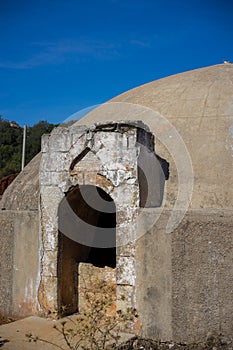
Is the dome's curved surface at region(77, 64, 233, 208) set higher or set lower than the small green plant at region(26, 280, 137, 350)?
higher

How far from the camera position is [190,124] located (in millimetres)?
6570

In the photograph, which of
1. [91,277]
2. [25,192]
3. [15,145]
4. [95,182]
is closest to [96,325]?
[95,182]

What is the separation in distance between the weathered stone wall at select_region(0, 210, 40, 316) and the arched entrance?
0.37 m

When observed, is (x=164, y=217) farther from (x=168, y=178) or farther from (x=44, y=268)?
(x=44, y=268)

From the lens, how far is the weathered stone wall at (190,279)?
180 inches

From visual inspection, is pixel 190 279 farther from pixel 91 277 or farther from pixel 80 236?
pixel 80 236

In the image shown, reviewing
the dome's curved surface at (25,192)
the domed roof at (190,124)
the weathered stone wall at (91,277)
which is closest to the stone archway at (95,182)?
the weathered stone wall at (91,277)

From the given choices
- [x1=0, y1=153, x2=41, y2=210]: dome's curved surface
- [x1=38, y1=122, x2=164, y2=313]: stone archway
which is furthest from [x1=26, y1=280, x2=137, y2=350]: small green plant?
[x1=0, y1=153, x2=41, y2=210]: dome's curved surface

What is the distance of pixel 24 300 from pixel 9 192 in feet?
9.15

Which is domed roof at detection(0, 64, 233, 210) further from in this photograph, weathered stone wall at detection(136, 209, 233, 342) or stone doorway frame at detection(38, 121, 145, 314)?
weathered stone wall at detection(136, 209, 233, 342)

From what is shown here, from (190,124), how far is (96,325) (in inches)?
137

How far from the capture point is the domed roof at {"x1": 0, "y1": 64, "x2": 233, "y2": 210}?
5824 mm

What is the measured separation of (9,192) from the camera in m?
8.33

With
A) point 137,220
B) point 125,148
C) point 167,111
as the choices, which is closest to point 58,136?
point 125,148
